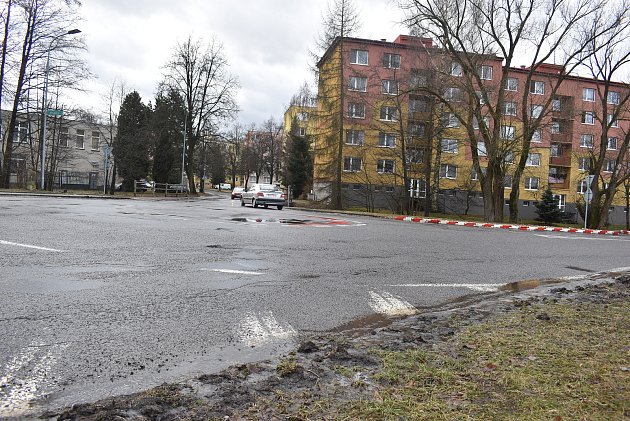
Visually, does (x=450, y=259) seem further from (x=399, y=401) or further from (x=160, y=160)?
(x=160, y=160)

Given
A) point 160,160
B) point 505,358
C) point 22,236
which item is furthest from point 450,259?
point 160,160

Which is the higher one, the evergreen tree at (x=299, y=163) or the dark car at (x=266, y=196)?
the evergreen tree at (x=299, y=163)

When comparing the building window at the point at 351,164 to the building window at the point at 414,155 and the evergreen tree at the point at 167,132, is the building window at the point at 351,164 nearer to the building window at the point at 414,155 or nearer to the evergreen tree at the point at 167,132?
the building window at the point at 414,155

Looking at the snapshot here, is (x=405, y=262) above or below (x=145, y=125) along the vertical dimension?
below

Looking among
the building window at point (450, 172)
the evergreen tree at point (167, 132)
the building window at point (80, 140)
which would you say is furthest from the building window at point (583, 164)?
the building window at point (80, 140)

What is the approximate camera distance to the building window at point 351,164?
51125mm

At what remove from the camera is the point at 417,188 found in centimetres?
4584

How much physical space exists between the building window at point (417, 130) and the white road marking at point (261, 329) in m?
35.4

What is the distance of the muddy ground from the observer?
288cm

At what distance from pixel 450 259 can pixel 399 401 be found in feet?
26.9

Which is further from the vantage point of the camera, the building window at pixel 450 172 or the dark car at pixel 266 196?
the building window at pixel 450 172

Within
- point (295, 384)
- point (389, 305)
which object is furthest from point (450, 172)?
point (295, 384)

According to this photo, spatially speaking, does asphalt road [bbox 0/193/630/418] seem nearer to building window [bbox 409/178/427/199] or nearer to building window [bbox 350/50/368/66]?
building window [bbox 409/178/427/199]

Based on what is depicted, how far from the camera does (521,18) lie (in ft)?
99.2
